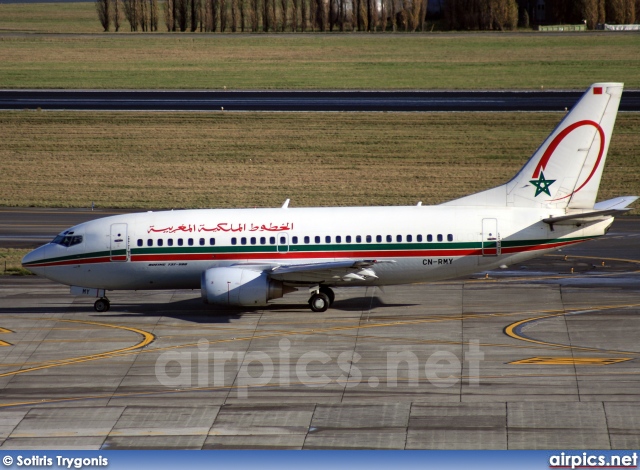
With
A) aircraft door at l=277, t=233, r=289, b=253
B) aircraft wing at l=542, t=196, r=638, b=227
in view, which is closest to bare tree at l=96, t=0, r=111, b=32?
aircraft door at l=277, t=233, r=289, b=253

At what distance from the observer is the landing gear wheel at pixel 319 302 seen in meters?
40.3

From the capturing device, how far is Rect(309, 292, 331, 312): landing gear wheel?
1586 inches

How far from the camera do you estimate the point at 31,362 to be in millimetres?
34625

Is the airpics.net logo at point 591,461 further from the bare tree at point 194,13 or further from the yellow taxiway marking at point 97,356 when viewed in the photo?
the bare tree at point 194,13

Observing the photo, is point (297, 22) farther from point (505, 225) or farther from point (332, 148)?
point (505, 225)

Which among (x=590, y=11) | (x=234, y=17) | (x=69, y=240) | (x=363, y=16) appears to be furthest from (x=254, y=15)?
(x=69, y=240)

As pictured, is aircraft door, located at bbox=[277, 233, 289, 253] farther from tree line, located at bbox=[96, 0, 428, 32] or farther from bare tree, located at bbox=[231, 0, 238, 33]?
bare tree, located at bbox=[231, 0, 238, 33]

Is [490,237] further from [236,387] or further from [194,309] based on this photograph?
[236,387]

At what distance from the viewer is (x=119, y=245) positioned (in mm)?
40781

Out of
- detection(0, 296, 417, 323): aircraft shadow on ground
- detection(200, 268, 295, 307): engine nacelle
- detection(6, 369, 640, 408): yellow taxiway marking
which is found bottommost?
detection(0, 296, 417, 323): aircraft shadow on ground

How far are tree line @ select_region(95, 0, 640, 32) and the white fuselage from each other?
131 meters

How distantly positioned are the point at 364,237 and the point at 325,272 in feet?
7.06

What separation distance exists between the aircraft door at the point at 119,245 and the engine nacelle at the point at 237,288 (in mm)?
3748

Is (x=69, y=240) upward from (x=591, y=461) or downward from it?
upward
